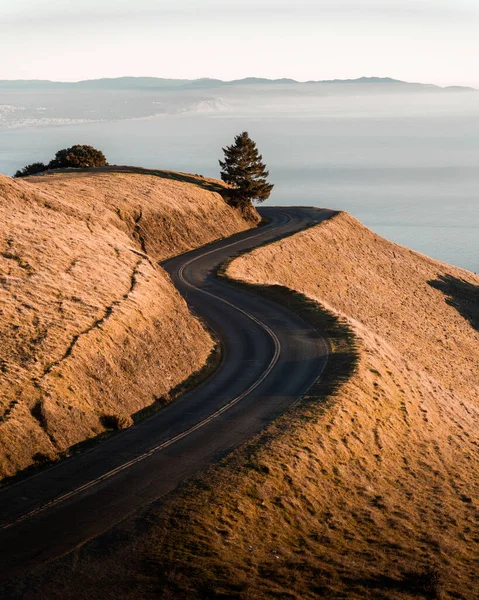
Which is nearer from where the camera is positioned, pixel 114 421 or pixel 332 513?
pixel 332 513

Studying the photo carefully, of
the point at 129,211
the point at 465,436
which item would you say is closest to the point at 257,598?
the point at 465,436

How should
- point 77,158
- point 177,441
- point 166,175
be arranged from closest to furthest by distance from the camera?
point 177,441
point 166,175
point 77,158

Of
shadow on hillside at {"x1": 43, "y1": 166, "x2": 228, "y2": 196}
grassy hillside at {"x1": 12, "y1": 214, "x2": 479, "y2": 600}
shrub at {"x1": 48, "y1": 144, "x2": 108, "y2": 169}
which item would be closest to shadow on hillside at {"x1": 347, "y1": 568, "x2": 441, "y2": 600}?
grassy hillside at {"x1": 12, "y1": 214, "x2": 479, "y2": 600}

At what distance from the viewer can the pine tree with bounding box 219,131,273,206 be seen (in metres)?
77.9

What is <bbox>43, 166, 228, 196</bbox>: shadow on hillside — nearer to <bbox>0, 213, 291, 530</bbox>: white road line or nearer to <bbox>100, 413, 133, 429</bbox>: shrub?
<bbox>0, 213, 291, 530</bbox>: white road line

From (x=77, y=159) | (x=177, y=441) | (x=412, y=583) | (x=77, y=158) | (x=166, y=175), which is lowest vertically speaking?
(x=412, y=583)

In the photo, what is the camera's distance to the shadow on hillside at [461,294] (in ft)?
215

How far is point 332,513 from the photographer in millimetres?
22391

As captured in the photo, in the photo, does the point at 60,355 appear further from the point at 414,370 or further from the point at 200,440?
the point at 414,370

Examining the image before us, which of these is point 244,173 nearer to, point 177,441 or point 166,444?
point 177,441

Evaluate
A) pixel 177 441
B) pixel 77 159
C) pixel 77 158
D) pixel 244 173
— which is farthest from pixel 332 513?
pixel 77 158

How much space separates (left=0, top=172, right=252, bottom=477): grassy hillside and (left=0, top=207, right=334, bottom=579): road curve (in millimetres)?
1349

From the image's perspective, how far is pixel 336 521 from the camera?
21953mm

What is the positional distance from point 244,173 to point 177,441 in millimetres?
56234
